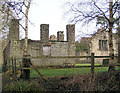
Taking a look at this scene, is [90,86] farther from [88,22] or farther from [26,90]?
[88,22]

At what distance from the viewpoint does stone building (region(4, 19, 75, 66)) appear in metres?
14.7

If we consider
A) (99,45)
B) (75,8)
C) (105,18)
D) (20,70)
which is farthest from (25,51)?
(99,45)

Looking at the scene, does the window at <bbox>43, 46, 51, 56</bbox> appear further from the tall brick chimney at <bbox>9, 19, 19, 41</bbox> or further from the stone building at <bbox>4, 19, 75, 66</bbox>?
the tall brick chimney at <bbox>9, 19, 19, 41</bbox>

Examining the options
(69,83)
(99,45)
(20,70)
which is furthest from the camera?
(99,45)

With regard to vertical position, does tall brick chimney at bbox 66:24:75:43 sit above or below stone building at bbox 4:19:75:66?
above

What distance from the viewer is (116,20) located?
1024cm

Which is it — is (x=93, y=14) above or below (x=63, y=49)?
above

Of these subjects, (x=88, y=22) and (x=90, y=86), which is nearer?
(x=90, y=86)

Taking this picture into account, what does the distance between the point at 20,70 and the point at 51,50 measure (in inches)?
339

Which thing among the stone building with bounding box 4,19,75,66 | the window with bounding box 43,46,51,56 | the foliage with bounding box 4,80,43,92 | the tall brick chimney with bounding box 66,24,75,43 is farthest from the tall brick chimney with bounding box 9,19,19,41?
the foliage with bounding box 4,80,43,92

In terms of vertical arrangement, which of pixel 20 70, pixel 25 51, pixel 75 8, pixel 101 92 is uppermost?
pixel 75 8

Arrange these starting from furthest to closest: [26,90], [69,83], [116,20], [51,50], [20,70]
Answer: [51,50] < [116,20] < [20,70] < [69,83] < [26,90]

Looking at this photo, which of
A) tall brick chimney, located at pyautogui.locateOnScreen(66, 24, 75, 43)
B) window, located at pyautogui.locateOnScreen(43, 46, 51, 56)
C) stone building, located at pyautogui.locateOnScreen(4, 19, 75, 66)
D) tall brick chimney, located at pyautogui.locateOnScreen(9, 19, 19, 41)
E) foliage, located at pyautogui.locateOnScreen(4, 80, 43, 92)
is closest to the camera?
foliage, located at pyautogui.locateOnScreen(4, 80, 43, 92)

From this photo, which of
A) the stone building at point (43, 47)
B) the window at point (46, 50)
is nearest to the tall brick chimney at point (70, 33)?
the stone building at point (43, 47)
